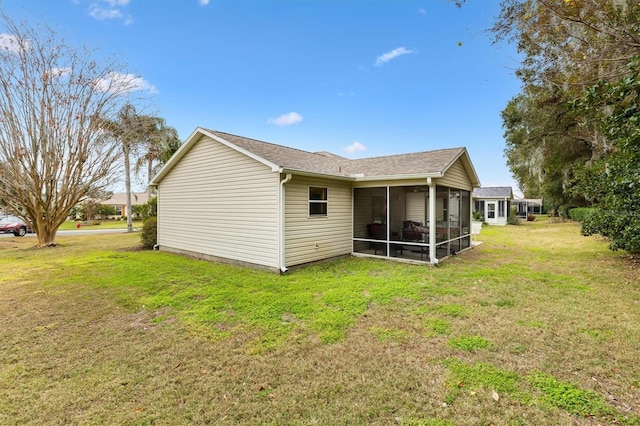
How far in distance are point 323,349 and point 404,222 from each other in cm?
760

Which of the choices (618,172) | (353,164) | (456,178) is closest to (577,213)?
(618,172)

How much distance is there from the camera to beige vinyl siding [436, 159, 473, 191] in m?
8.97

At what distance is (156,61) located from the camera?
42.4ft

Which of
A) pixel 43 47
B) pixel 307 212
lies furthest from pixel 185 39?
pixel 307 212

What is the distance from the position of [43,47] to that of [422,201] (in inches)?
662

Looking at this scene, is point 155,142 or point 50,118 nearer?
point 50,118

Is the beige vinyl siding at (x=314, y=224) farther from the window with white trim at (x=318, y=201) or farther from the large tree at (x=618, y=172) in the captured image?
the large tree at (x=618, y=172)

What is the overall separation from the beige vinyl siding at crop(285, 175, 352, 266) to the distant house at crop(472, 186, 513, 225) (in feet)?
63.1

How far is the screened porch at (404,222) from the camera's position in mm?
9258

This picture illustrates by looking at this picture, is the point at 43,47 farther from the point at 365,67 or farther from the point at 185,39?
the point at 365,67

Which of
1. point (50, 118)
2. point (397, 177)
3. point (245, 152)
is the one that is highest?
point (50, 118)

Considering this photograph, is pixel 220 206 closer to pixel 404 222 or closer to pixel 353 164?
pixel 353 164

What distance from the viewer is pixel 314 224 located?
28.0 feet

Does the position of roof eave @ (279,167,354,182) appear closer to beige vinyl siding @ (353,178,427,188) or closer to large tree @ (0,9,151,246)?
beige vinyl siding @ (353,178,427,188)
